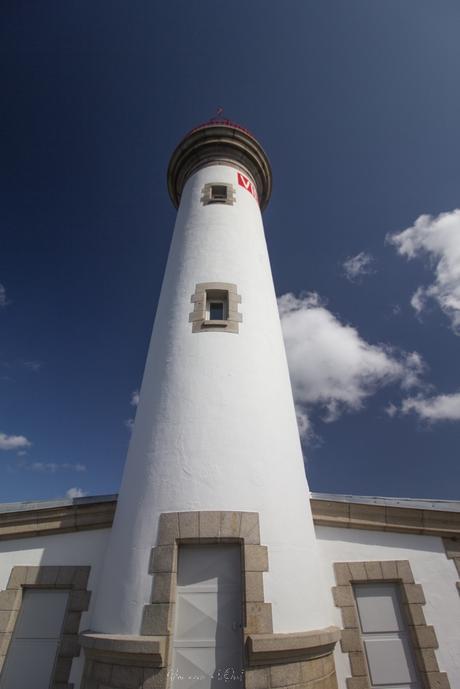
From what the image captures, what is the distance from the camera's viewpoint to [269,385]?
6.56 meters

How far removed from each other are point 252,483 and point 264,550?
34.4 inches

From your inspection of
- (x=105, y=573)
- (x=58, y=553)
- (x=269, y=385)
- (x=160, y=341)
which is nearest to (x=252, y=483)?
(x=269, y=385)

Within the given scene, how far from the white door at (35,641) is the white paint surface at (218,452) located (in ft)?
4.00

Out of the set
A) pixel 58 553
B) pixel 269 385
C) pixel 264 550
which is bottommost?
pixel 264 550

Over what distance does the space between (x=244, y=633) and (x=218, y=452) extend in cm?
221

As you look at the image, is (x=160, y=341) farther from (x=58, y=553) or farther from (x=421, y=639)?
(x=421, y=639)

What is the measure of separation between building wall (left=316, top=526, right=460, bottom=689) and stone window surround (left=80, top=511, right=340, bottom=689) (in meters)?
1.34

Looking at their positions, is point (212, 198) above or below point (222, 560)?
above

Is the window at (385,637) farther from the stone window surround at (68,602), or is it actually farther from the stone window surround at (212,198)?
the stone window surround at (212,198)

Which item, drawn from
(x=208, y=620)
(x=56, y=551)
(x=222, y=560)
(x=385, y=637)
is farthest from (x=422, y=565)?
(x=56, y=551)

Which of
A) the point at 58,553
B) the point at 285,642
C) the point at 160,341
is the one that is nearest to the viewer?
the point at 285,642

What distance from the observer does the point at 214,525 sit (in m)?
4.92

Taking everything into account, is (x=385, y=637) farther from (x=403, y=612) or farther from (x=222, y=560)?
(x=222, y=560)

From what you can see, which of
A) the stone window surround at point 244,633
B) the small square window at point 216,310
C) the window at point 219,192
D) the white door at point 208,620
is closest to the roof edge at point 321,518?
the stone window surround at point 244,633
